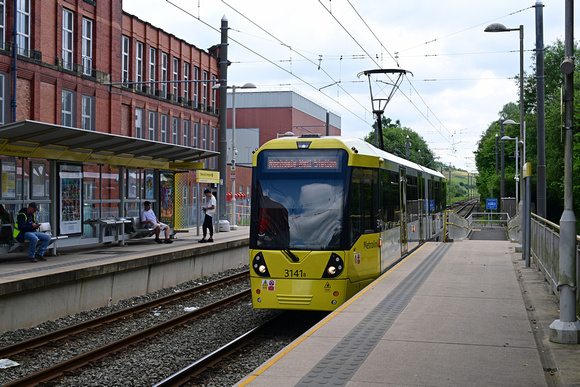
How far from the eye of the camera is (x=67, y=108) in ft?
120

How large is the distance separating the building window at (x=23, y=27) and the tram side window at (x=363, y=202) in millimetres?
25309

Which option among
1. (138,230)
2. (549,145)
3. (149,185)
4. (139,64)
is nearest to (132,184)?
(149,185)

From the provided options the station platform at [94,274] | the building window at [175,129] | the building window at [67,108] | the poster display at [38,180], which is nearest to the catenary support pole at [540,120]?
the station platform at [94,274]

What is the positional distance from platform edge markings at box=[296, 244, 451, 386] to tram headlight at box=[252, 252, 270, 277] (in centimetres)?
190

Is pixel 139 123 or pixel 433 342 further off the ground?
pixel 139 123

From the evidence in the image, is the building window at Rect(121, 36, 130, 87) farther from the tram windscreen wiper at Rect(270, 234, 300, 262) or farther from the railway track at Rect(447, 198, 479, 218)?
the tram windscreen wiper at Rect(270, 234, 300, 262)

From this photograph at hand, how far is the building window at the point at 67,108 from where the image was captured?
119ft

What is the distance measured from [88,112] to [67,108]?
210 cm

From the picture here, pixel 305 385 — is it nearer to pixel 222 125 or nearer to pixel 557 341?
pixel 557 341

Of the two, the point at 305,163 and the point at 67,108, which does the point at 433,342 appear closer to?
the point at 305,163

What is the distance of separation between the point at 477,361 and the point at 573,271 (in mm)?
2183

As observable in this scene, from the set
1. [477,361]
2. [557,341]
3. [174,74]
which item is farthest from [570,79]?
[174,74]

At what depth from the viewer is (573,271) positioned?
328 inches

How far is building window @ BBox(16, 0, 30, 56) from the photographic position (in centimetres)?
3244
